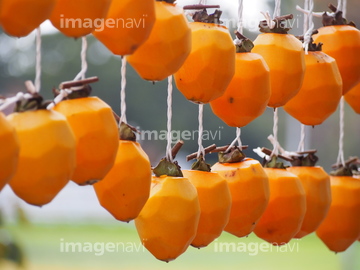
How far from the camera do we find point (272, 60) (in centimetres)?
123

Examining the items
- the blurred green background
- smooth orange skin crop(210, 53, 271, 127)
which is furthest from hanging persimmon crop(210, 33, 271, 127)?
the blurred green background

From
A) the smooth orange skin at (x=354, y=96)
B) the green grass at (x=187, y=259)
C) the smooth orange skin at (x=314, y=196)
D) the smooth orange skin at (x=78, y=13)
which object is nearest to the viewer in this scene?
the smooth orange skin at (x=78, y=13)

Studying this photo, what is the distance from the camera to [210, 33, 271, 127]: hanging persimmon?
1169 millimetres

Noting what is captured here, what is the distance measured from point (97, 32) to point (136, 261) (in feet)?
28.7

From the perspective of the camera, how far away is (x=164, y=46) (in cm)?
98

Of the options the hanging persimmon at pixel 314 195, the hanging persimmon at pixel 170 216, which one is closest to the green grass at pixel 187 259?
the hanging persimmon at pixel 314 195

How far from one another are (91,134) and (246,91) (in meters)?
0.37

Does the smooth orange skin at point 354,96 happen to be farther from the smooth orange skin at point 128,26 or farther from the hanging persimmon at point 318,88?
the smooth orange skin at point 128,26

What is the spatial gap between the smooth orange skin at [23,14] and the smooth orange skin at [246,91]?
0.44 metres

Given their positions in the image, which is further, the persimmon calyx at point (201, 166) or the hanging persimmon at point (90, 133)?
the persimmon calyx at point (201, 166)

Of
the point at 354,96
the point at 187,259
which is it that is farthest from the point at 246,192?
the point at 187,259

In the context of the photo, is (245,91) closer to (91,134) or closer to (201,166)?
(201,166)

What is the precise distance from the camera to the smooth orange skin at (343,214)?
142 cm

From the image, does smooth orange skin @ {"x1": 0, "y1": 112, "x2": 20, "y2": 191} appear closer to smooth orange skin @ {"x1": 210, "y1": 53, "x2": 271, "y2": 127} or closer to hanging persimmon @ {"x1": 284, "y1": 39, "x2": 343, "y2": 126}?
smooth orange skin @ {"x1": 210, "y1": 53, "x2": 271, "y2": 127}
